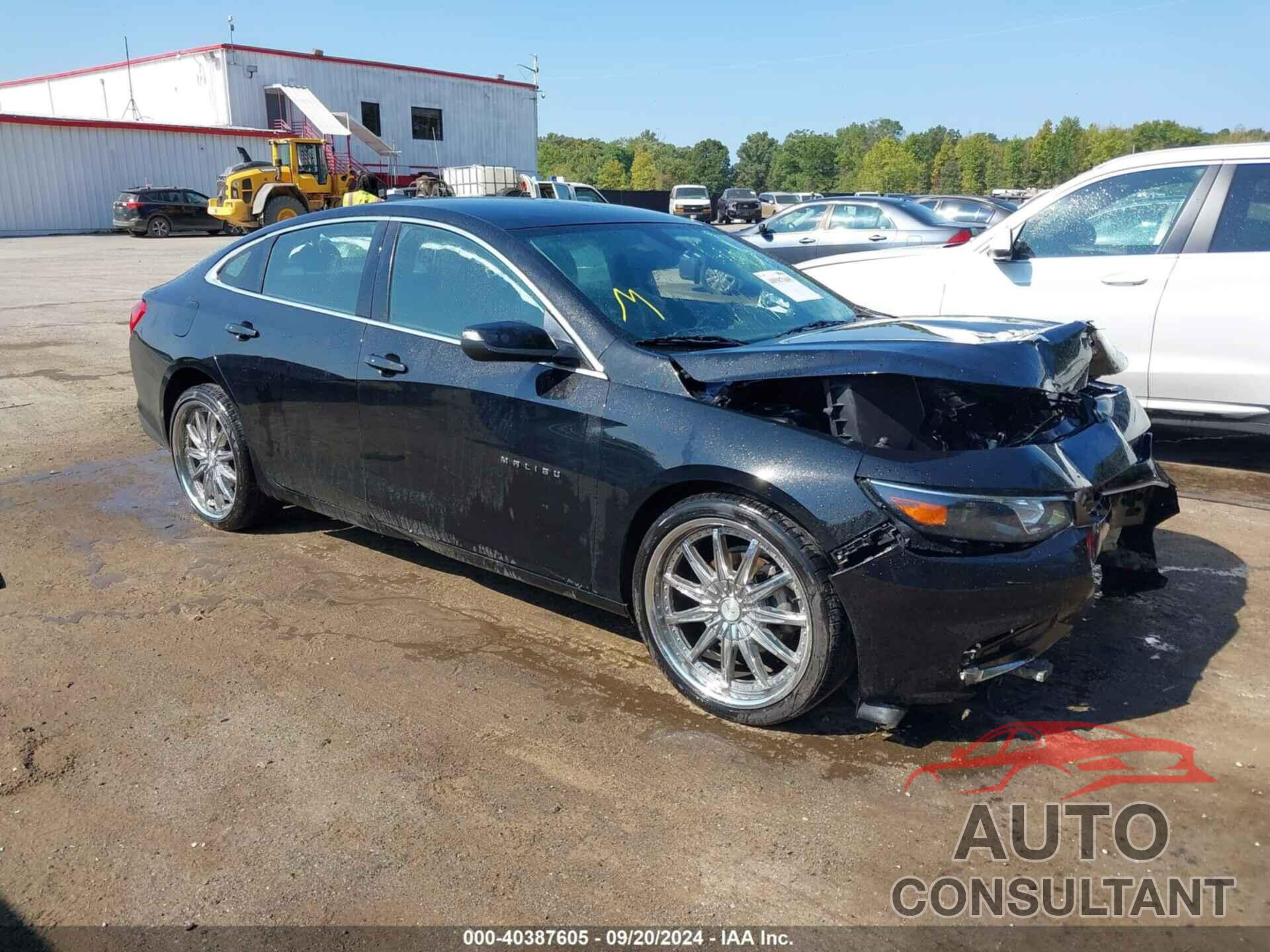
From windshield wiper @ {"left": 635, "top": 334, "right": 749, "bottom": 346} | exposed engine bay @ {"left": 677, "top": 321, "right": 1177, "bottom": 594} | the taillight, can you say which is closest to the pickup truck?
the taillight

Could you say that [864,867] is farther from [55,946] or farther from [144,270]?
[144,270]

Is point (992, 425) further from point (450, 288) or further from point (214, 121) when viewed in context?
point (214, 121)

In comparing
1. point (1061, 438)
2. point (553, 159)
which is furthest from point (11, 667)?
point (553, 159)

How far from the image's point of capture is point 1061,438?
336 centimetres

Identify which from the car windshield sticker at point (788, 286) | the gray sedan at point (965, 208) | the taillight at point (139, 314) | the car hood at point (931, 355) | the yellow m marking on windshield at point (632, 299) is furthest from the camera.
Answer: the gray sedan at point (965, 208)

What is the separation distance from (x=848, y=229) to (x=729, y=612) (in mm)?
12816

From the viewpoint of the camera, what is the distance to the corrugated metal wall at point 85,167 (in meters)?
38.0

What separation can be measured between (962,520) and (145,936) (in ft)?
7.72

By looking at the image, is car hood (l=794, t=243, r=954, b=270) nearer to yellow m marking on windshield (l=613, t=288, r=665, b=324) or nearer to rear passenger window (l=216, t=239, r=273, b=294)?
yellow m marking on windshield (l=613, t=288, r=665, b=324)

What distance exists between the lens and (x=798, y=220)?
53.2 ft

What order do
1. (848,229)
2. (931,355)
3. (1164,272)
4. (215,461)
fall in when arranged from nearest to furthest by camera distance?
(931,355), (215,461), (1164,272), (848,229)

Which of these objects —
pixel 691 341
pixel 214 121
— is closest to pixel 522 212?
pixel 691 341

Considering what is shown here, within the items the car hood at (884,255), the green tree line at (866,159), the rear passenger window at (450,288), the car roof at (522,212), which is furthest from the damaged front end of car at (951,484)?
the green tree line at (866,159)

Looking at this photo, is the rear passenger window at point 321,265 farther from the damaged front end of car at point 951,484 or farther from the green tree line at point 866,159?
the green tree line at point 866,159
